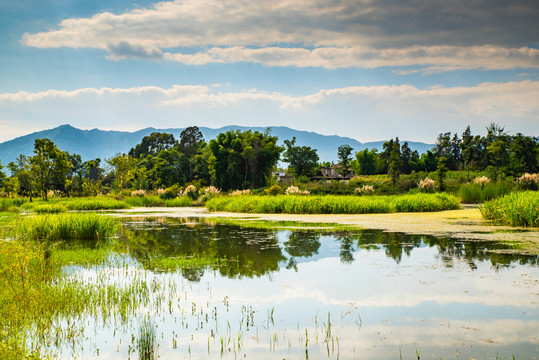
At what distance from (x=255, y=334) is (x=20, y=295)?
9.96 feet

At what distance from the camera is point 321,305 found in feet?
19.5

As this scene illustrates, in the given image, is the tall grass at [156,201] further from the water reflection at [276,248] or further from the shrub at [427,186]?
the water reflection at [276,248]

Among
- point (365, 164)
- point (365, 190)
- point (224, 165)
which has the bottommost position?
point (365, 190)

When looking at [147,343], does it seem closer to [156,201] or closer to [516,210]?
[516,210]

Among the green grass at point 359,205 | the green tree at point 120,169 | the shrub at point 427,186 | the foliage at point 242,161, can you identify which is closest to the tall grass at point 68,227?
the green grass at point 359,205

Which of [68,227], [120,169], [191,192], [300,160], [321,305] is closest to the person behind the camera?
[321,305]

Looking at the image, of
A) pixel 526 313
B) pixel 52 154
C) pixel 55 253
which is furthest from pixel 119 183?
pixel 526 313

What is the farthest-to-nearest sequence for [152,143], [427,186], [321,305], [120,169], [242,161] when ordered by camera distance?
[152,143], [120,169], [242,161], [427,186], [321,305]

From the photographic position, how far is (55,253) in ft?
32.8

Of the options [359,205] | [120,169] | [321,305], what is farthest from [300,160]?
[321,305]

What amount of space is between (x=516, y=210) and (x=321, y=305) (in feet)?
36.4

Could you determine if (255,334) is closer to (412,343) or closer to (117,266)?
(412,343)

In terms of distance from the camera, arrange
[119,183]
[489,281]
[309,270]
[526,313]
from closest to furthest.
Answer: [526,313] → [489,281] → [309,270] → [119,183]

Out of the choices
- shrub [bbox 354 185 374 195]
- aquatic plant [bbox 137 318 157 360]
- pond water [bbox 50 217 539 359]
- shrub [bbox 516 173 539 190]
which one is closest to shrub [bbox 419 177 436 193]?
shrub [bbox 354 185 374 195]
